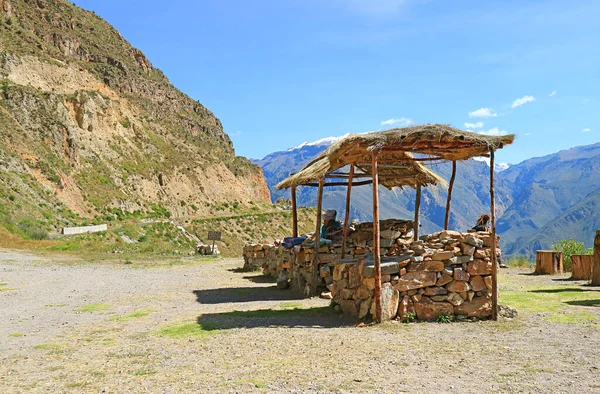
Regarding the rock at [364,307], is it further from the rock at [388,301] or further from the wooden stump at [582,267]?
the wooden stump at [582,267]

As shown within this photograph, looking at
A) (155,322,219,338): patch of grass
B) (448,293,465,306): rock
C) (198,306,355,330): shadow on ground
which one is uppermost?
(448,293,465,306): rock

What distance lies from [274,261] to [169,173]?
4810cm

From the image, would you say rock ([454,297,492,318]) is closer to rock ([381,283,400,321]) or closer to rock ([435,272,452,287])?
rock ([435,272,452,287])

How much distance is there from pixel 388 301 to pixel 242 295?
17.7 feet

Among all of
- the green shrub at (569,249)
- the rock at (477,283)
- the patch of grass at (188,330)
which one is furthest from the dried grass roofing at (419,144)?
the green shrub at (569,249)

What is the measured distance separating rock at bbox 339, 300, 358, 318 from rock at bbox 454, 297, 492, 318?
1.77 m

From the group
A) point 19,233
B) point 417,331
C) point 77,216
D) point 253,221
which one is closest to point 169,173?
point 253,221

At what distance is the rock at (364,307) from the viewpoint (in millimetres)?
8594

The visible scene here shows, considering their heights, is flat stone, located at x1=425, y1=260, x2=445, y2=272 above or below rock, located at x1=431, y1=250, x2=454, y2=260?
below

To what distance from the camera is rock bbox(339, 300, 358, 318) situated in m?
8.96

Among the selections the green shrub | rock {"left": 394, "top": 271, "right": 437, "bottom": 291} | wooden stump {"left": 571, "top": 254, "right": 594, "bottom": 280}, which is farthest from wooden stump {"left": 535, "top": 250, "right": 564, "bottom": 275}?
rock {"left": 394, "top": 271, "right": 437, "bottom": 291}

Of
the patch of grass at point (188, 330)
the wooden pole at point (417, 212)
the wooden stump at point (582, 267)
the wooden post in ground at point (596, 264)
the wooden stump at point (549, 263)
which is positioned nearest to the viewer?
the patch of grass at point (188, 330)

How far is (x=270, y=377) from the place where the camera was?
5.43 m

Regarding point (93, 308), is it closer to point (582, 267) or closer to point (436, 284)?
point (436, 284)
